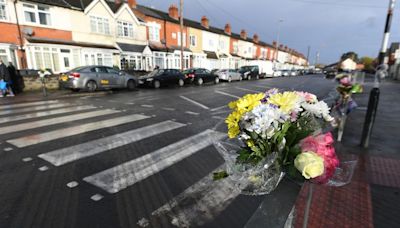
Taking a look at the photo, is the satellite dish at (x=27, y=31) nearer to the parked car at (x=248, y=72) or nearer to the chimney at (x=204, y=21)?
the parked car at (x=248, y=72)

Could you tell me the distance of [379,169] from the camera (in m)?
4.23

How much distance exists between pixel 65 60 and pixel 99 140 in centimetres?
1825

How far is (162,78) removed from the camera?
18844 mm

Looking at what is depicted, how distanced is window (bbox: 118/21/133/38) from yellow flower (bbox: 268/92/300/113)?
1048 inches

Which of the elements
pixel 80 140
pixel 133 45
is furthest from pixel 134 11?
pixel 80 140

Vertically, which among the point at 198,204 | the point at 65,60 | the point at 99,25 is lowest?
the point at 198,204

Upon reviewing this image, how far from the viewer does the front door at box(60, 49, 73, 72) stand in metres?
20.0

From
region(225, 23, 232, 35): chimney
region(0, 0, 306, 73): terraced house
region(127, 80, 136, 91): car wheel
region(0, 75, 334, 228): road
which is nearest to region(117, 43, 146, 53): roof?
region(0, 0, 306, 73): terraced house

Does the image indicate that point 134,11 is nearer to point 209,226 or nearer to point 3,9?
point 3,9

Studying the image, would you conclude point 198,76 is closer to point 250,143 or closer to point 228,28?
point 250,143

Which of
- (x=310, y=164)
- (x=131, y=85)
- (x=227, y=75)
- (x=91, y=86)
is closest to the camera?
(x=310, y=164)

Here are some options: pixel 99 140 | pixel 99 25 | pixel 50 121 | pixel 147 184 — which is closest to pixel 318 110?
pixel 147 184

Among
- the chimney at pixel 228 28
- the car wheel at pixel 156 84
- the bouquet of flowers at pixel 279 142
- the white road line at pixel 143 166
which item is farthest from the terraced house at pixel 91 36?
the bouquet of flowers at pixel 279 142

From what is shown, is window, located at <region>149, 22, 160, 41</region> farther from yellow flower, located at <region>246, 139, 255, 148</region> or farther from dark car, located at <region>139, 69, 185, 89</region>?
yellow flower, located at <region>246, 139, 255, 148</region>
